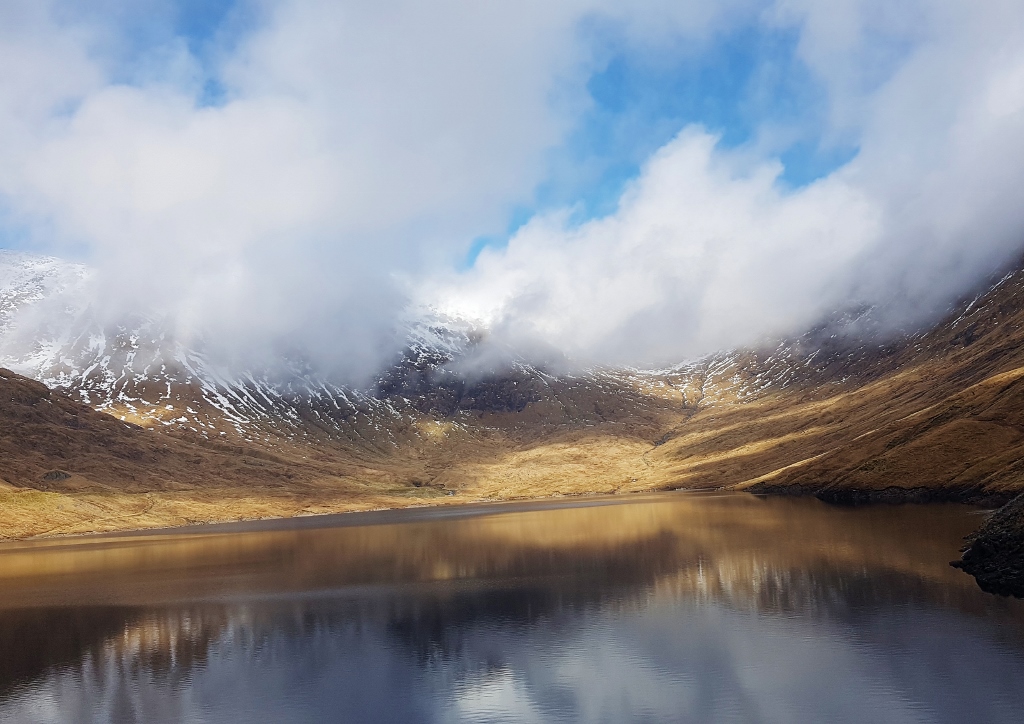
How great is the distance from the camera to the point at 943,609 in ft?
144

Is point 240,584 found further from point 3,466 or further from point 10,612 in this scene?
point 3,466

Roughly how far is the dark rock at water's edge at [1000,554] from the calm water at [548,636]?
1.66 m

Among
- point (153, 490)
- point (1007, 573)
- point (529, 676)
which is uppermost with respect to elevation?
point (153, 490)

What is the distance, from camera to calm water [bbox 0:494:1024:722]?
33.4 metres

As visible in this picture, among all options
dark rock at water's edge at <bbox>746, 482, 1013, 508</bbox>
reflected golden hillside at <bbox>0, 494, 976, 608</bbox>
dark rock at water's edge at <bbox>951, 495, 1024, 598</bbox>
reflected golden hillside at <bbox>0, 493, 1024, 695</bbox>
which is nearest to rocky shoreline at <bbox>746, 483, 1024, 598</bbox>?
dark rock at water's edge at <bbox>951, 495, 1024, 598</bbox>

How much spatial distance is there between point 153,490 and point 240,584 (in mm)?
137671

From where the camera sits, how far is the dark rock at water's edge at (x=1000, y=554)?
4766 cm

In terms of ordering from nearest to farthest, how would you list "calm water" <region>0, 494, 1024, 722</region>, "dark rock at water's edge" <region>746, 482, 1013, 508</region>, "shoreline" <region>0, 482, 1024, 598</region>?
"calm water" <region>0, 494, 1024, 722</region> < "shoreline" <region>0, 482, 1024, 598</region> < "dark rock at water's edge" <region>746, 482, 1013, 508</region>

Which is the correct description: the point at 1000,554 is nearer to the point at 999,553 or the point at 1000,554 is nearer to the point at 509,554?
the point at 999,553

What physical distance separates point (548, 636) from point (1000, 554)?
31.1 meters

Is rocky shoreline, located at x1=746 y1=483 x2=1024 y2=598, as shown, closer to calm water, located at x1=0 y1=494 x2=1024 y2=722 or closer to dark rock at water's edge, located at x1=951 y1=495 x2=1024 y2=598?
dark rock at water's edge, located at x1=951 y1=495 x2=1024 y2=598

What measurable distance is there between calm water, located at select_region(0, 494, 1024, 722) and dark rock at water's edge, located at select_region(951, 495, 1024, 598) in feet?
5.45

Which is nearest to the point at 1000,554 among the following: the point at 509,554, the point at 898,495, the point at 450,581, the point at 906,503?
the point at 450,581

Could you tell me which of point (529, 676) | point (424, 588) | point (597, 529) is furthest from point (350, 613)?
point (597, 529)
